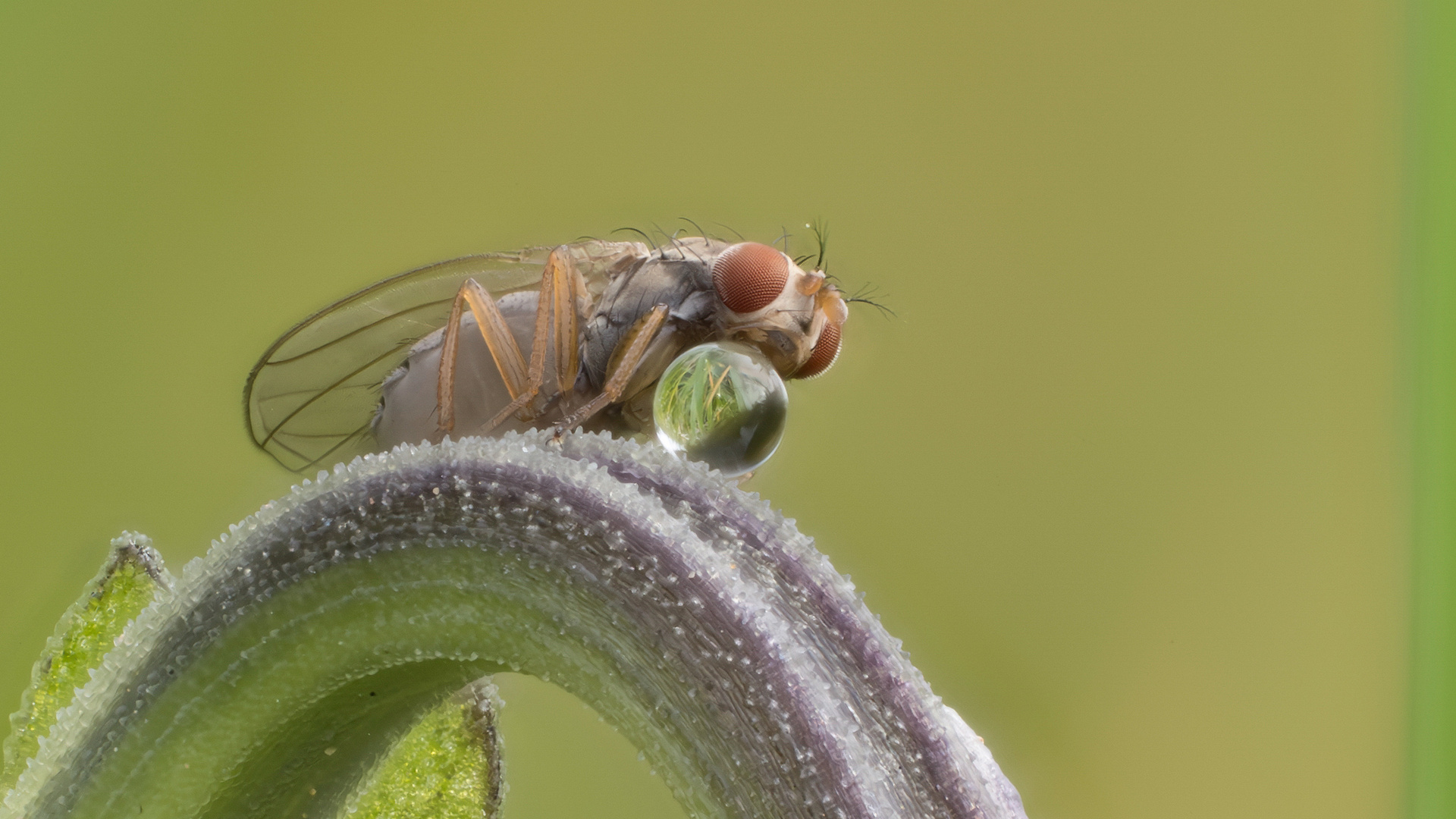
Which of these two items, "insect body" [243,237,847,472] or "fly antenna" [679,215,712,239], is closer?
"insect body" [243,237,847,472]

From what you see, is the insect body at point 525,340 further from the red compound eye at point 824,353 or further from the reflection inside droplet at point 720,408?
the reflection inside droplet at point 720,408

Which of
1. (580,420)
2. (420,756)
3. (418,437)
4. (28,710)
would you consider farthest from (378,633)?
(418,437)

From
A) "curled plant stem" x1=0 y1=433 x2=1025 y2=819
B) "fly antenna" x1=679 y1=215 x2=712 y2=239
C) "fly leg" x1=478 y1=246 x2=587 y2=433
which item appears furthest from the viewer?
"fly antenna" x1=679 y1=215 x2=712 y2=239

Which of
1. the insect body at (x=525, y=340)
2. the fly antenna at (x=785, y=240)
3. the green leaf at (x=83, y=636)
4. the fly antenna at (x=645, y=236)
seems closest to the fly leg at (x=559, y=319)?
the insect body at (x=525, y=340)

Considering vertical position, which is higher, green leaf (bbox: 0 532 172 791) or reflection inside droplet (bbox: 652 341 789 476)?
reflection inside droplet (bbox: 652 341 789 476)

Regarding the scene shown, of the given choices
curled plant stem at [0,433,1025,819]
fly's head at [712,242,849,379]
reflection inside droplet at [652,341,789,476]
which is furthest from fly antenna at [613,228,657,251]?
curled plant stem at [0,433,1025,819]

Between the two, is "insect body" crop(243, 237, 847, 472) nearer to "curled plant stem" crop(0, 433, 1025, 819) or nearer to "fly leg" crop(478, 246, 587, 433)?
"fly leg" crop(478, 246, 587, 433)

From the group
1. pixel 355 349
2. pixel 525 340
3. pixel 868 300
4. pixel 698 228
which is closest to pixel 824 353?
pixel 868 300

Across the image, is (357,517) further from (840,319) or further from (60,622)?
(840,319)
